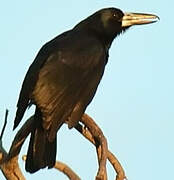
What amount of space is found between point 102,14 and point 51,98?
6.14 ft

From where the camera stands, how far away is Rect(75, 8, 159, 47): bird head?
594 cm

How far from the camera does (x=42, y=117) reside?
4207 mm

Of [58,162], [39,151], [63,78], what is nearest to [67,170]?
[58,162]

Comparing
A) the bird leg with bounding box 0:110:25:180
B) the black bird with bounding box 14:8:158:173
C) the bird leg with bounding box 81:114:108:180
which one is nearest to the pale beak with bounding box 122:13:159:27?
the black bird with bounding box 14:8:158:173

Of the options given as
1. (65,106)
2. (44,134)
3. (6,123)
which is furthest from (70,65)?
(6,123)

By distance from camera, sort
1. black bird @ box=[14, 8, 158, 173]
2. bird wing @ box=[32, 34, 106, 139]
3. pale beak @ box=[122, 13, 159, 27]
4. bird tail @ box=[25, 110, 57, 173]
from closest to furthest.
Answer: bird tail @ box=[25, 110, 57, 173], black bird @ box=[14, 8, 158, 173], bird wing @ box=[32, 34, 106, 139], pale beak @ box=[122, 13, 159, 27]

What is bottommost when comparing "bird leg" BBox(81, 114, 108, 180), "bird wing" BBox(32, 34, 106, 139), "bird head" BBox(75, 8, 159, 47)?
"bird leg" BBox(81, 114, 108, 180)

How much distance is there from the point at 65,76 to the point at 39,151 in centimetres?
92

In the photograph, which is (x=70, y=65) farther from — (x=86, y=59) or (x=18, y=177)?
(x=18, y=177)

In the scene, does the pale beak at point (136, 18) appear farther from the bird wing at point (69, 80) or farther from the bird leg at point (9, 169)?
the bird leg at point (9, 169)

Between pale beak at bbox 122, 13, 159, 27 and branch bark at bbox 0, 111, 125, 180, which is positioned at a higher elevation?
pale beak at bbox 122, 13, 159, 27

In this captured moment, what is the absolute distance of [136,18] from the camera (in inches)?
230

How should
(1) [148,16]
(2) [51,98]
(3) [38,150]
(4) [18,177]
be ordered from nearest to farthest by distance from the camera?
(4) [18,177]
(3) [38,150]
(2) [51,98]
(1) [148,16]

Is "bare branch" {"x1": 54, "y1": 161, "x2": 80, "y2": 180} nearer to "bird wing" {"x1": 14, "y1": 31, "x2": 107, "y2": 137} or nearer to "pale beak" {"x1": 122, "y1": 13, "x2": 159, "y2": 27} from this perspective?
"bird wing" {"x1": 14, "y1": 31, "x2": 107, "y2": 137}
